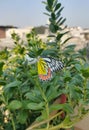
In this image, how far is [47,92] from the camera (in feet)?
2.13

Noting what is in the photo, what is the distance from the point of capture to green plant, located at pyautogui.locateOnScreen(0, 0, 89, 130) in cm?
64

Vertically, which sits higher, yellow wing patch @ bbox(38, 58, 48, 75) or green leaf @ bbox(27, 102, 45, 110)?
yellow wing patch @ bbox(38, 58, 48, 75)

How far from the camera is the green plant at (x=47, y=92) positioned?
0.64m

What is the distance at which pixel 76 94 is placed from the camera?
678 mm

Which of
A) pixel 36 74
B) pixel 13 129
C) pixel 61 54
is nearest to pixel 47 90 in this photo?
pixel 36 74

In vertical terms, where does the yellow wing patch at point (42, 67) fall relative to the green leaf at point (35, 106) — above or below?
above

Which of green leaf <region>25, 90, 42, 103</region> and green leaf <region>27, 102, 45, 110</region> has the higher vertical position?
green leaf <region>25, 90, 42, 103</region>

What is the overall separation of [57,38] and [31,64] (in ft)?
0.53

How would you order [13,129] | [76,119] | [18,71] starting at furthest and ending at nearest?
[18,71] < [13,129] < [76,119]

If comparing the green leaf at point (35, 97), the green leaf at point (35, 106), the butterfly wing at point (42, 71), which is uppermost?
the butterfly wing at point (42, 71)

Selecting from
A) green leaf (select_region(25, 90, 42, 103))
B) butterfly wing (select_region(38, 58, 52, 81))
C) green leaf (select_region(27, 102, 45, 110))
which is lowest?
green leaf (select_region(27, 102, 45, 110))

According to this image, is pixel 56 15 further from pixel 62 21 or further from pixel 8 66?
pixel 8 66

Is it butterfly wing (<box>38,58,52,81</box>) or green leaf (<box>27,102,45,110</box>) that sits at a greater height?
butterfly wing (<box>38,58,52,81</box>)

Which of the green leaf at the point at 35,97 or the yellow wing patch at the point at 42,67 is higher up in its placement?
the yellow wing patch at the point at 42,67
